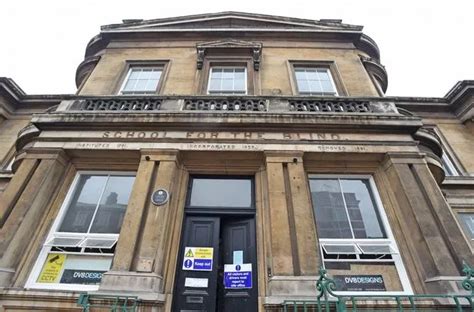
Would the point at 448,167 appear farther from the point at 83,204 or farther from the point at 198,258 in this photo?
the point at 83,204

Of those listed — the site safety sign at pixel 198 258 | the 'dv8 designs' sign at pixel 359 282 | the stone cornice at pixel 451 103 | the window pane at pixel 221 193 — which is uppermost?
the stone cornice at pixel 451 103

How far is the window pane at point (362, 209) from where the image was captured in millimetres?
6184

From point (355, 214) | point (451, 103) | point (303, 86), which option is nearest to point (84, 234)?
point (355, 214)

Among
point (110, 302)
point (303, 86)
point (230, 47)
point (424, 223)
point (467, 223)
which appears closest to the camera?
point (110, 302)

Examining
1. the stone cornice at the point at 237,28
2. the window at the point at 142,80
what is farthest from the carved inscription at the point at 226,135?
the stone cornice at the point at 237,28

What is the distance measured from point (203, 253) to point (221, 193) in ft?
5.30

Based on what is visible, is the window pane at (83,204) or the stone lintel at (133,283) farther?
the window pane at (83,204)

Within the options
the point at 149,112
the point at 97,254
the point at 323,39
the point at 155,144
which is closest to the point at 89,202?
the point at 97,254

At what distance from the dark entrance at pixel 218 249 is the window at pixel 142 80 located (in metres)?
4.02

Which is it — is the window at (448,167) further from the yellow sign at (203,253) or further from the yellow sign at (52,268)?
the yellow sign at (52,268)

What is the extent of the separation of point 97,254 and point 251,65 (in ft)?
25.0

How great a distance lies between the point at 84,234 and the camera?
6141 millimetres

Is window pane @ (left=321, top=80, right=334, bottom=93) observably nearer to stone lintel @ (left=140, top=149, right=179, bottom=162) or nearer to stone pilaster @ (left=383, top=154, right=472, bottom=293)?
stone pilaster @ (left=383, top=154, right=472, bottom=293)

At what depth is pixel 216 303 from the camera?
214 inches
